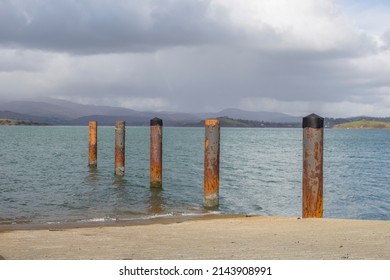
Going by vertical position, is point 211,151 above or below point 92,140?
above

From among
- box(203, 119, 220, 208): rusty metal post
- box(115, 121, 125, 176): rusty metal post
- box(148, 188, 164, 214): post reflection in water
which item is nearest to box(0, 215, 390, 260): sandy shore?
box(203, 119, 220, 208): rusty metal post

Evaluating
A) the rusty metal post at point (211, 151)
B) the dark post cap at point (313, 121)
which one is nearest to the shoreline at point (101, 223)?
the rusty metal post at point (211, 151)

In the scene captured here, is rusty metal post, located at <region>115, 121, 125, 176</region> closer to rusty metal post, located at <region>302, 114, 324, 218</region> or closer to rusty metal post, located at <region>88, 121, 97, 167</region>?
rusty metal post, located at <region>88, 121, 97, 167</region>

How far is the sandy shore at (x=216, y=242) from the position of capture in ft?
26.9

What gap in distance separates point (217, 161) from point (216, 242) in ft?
25.0

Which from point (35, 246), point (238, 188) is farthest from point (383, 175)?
point (35, 246)

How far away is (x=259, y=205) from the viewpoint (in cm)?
2089

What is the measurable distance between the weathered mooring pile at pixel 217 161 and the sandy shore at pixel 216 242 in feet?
2.75

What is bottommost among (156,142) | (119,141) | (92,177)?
(92,177)

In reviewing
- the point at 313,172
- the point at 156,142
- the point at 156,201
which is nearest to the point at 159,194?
the point at 156,201

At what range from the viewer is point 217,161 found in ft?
56.3

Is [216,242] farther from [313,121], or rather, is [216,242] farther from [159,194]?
[159,194]

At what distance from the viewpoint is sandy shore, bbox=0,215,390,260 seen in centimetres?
819
